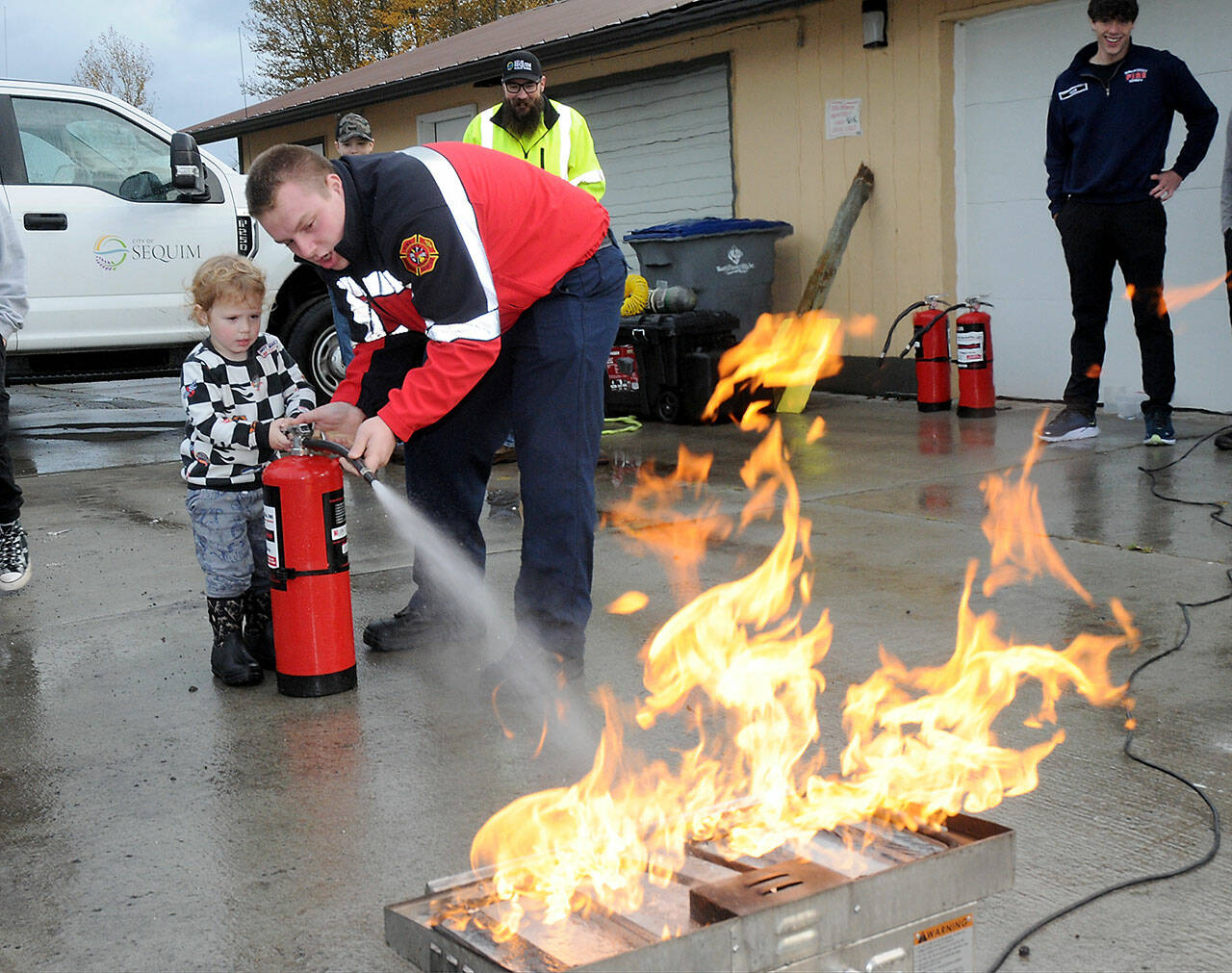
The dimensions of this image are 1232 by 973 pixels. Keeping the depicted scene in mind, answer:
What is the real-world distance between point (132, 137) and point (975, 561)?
22.8ft

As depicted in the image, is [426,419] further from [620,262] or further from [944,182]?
[944,182]

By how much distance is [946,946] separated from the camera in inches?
76.9

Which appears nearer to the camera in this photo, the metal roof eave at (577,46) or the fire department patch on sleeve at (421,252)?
the fire department patch on sleeve at (421,252)

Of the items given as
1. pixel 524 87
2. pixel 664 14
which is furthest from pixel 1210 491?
pixel 664 14

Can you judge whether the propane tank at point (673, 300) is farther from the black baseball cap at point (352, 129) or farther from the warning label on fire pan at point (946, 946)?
the warning label on fire pan at point (946, 946)

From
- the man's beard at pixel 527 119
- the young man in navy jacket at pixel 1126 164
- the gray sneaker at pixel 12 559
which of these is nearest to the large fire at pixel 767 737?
the young man in navy jacket at pixel 1126 164

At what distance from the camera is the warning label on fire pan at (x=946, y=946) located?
6.29 ft

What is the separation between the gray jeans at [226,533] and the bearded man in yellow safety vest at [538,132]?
2.95 m

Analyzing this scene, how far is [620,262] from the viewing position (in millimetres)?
3902

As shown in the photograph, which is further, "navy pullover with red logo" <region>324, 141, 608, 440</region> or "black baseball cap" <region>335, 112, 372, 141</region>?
"black baseball cap" <region>335, 112, 372, 141</region>

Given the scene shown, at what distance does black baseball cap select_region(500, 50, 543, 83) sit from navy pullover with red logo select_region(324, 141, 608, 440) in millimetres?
2881

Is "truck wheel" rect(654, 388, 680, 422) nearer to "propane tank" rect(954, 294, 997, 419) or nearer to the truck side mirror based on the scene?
"propane tank" rect(954, 294, 997, 419)

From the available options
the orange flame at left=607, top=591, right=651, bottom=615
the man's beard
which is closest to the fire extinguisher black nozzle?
the orange flame at left=607, top=591, right=651, bottom=615

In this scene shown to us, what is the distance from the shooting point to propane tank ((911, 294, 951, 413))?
9.12 meters
